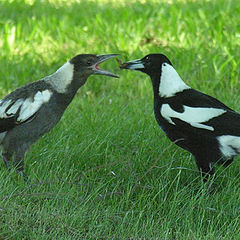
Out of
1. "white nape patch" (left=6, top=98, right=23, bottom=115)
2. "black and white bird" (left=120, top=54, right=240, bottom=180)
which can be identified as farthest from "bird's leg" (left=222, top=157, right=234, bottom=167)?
"white nape patch" (left=6, top=98, right=23, bottom=115)

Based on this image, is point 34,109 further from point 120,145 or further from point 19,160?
point 120,145

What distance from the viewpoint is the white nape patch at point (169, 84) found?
4.47m

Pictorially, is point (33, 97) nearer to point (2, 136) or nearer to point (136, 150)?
point (2, 136)

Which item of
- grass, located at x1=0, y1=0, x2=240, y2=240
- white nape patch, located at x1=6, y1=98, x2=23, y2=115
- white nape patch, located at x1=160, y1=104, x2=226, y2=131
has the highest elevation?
white nape patch, located at x1=6, y1=98, x2=23, y2=115

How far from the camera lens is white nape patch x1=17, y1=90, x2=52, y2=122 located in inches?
174

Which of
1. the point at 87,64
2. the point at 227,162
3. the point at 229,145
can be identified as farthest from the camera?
the point at 87,64

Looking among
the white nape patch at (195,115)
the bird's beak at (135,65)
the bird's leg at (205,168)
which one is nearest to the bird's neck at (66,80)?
the bird's beak at (135,65)

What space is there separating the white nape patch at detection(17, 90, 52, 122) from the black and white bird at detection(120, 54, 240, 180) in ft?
2.90

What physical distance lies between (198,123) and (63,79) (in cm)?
113

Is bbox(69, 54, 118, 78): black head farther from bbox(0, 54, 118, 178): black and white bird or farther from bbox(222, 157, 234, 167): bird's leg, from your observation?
bbox(222, 157, 234, 167): bird's leg

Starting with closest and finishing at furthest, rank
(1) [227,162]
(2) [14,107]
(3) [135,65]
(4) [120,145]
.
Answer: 1. (1) [227,162]
2. (2) [14,107]
3. (3) [135,65]
4. (4) [120,145]

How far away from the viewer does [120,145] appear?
4.99 m

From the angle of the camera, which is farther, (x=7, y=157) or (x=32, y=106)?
(x=7, y=157)

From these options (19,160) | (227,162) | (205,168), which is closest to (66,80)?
(19,160)
